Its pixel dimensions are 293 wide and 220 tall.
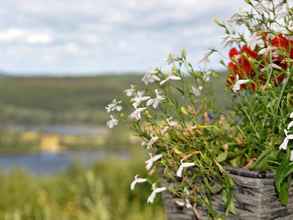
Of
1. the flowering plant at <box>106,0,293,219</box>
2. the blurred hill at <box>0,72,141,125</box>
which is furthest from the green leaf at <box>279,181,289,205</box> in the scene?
the blurred hill at <box>0,72,141,125</box>

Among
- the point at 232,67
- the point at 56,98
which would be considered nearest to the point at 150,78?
the point at 232,67

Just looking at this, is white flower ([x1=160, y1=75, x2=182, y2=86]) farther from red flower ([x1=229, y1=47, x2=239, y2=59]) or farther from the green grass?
the green grass

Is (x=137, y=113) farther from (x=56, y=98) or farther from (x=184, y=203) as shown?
(x=56, y=98)

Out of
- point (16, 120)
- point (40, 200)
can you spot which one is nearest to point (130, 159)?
point (40, 200)

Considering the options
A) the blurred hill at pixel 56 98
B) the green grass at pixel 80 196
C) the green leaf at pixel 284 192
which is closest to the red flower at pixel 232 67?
the green leaf at pixel 284 192

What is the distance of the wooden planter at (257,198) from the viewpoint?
882mm

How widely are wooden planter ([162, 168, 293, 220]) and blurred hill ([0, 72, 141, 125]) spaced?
152 ft

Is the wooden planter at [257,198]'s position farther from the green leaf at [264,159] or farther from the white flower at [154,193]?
the white flower at [154,193]

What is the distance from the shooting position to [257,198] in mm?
882

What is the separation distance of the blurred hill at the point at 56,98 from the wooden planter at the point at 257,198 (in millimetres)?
46384

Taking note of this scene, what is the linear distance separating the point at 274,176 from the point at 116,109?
0.36m

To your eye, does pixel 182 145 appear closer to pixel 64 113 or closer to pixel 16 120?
pixel 64 113

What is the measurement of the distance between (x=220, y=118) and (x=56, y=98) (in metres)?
52.2

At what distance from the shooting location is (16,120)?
189ft
